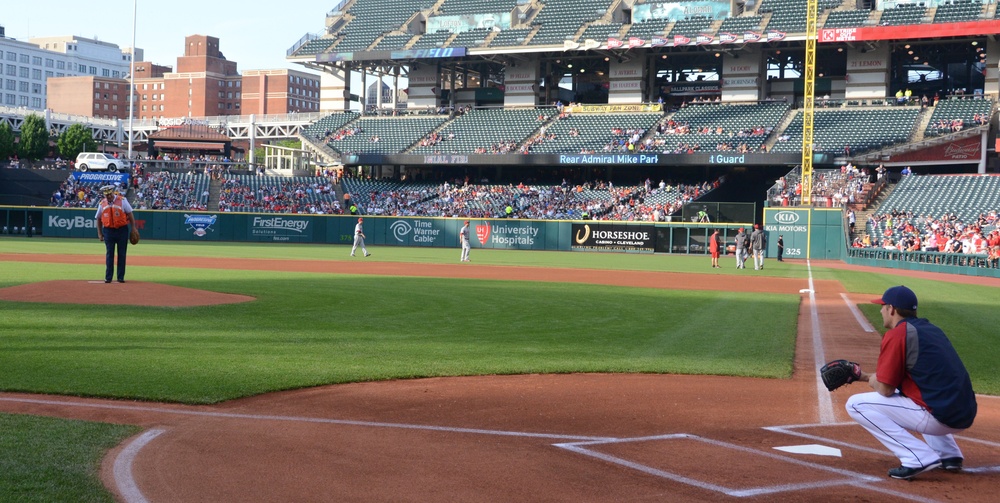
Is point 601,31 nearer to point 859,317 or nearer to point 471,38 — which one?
point 471,38

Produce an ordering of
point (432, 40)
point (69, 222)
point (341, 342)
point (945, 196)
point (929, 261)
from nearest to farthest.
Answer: point (341, 342)
point (929, 261)
point (945, 196)
point (69, 222)
point (432, 40)

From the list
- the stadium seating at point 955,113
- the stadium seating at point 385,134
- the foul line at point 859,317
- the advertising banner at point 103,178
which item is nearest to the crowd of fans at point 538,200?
the stadium seating at point 385,134

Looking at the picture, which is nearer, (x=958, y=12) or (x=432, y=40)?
(x=958, y=12)

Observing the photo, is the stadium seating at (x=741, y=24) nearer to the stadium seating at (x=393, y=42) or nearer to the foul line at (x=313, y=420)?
the stadium seating at (x=393, y=42)

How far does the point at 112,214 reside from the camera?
1620 centimetres

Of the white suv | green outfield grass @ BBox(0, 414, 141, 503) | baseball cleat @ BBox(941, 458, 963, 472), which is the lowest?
green outfield grass @ BBox(0, 414, 141, 503)

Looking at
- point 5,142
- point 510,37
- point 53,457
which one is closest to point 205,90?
point 5,142

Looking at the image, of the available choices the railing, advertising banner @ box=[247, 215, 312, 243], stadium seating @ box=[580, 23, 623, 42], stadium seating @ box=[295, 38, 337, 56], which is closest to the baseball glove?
the railing

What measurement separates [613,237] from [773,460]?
43940mm

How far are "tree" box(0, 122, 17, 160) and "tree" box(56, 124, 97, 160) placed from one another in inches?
216

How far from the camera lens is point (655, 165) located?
57812 millimetres

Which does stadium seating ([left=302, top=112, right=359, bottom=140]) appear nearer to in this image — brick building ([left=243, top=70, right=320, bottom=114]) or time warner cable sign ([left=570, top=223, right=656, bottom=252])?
time warner cable sign ([left=570, top=223, right=656, bottom=252])

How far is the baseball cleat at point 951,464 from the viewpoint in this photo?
20.6 feet

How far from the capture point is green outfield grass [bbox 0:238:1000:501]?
707cm
